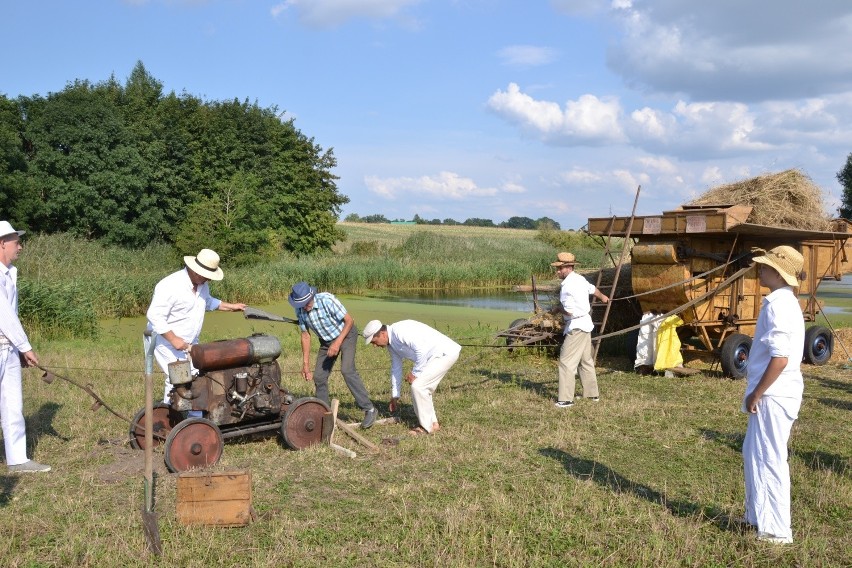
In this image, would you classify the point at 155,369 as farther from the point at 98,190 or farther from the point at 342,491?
the point at 98,190

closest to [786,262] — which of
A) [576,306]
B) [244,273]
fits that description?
[576,306]

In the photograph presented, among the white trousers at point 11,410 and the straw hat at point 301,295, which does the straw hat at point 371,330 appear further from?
the white trousers at point 11,410

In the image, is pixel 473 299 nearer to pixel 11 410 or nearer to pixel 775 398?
pixel 11 410

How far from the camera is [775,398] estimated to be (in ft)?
15.5

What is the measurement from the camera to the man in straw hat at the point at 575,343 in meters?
9.45

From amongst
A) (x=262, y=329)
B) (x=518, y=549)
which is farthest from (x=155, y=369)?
(x=518, y=549)

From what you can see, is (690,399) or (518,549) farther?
(690,399)

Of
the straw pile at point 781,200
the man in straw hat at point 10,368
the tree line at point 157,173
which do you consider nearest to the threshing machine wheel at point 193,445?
the man in straw hat at point 10,368

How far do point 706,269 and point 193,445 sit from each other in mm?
8398

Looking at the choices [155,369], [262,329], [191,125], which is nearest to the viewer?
[155,369]

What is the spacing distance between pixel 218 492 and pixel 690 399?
6.84m

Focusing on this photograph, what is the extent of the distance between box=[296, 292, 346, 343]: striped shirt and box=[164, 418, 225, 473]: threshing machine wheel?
5.41ft

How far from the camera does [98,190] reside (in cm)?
3597

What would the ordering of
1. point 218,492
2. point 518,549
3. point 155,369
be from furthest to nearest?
1. point 155,369
2. point 218,492
3. point 518,549
